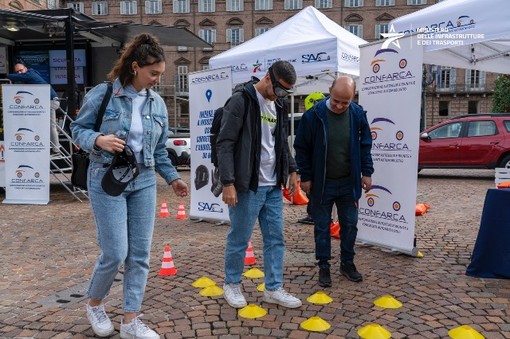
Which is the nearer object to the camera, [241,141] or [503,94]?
[241,141]

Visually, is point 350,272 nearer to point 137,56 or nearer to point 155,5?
point 137,56

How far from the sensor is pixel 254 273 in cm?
455

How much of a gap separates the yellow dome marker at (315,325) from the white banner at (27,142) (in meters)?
7.22

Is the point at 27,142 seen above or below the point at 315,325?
above

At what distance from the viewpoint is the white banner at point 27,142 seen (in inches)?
350

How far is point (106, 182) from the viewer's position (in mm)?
2766

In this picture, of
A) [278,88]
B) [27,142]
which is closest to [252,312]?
[278,88]

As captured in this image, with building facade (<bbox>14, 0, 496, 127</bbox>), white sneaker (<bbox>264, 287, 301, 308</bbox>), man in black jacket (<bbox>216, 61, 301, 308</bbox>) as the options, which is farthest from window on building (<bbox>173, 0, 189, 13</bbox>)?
white sneaker (<bbox>264, 287, 301, 308</bbox>)

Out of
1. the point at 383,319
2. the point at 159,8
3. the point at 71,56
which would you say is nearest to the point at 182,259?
the point at 383,319

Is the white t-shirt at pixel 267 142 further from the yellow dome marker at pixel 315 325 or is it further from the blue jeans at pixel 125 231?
the yellow dome marker at pixel 315 325

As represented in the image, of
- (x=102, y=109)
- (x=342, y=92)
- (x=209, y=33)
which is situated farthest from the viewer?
(x=209, y=33)

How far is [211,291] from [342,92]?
2.04 meters

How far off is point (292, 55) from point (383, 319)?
5.53m

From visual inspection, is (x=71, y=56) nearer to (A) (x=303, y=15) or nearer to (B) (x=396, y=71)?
(A) (x=303, y=15)
